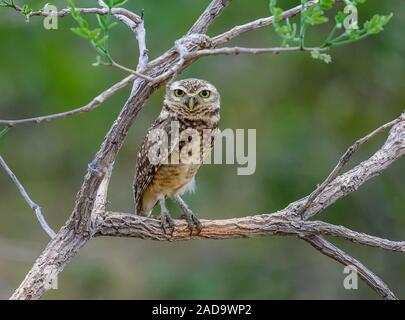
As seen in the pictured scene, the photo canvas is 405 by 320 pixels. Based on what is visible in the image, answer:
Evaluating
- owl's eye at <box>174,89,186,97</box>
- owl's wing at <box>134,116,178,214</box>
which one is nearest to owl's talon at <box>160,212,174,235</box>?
owl's wing at <box>134,116,178,214</box>

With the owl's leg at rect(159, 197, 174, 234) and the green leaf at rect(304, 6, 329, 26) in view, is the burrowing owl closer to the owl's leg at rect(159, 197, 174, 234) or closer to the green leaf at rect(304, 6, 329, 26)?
the owl's leg at rect(159, 197, 174, 234)

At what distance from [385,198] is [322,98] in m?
1.20

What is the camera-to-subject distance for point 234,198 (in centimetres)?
814

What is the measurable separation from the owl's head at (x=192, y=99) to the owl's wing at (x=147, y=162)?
99 millimetres

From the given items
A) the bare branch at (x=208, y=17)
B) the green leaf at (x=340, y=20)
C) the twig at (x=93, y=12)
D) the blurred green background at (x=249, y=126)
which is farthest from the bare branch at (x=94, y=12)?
the blurred green background at (x=249, y=126)

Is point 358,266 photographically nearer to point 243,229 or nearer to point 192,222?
point 243,229

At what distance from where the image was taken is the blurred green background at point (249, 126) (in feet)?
24.1

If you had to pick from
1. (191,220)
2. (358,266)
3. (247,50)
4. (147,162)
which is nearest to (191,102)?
(147,162)

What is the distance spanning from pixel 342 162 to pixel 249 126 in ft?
14.4

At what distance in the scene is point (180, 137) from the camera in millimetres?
4488

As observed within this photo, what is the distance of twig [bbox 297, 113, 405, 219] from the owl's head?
0.99 meters

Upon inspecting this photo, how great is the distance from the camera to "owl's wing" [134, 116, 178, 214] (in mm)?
4547
